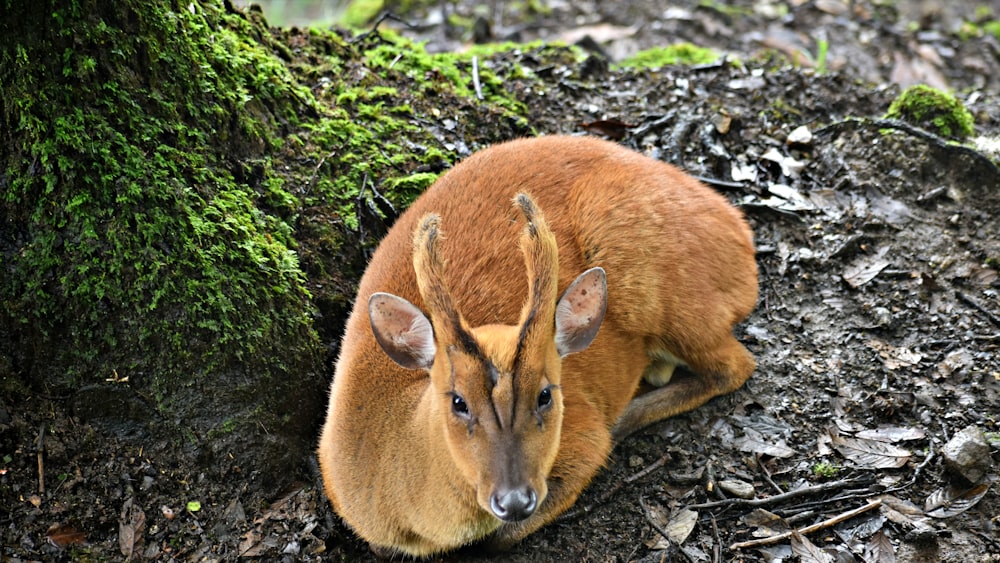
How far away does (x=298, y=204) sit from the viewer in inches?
186

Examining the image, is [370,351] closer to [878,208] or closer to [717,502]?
[717,502]

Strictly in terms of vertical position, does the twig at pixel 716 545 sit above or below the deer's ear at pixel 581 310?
below

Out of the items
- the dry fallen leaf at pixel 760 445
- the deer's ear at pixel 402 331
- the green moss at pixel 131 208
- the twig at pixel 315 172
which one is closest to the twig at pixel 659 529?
the dry fallen leaf at pixel 760 445

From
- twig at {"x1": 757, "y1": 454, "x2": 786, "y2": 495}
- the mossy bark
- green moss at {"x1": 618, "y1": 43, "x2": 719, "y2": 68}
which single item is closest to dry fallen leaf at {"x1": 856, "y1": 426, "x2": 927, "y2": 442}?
twig at {"x1": 757, "y1": 454, "x2": 786, "y2": 495}

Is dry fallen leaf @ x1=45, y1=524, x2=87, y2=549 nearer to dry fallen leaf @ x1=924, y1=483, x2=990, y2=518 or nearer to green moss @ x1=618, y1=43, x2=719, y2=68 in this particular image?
dry fallen leaf @ x1=924, y1=483, x2=990, y2=518

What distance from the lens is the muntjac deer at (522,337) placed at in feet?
11.3

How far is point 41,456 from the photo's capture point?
3840mm

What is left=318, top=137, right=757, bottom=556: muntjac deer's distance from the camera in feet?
11.3

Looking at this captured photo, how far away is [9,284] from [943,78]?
8.44 metres

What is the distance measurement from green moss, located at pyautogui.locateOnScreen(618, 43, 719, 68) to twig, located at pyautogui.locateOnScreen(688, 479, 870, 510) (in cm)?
414

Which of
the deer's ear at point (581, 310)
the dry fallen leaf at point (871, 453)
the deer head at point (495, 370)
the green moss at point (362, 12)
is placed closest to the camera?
the deer head at point (495, 370)

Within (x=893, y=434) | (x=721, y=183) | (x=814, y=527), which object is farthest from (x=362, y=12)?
(x=814, y=527)

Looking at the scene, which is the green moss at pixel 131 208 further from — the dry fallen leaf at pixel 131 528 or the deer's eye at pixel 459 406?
the deer's eye at pixel 459 406

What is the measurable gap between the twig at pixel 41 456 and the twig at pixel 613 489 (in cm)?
248
